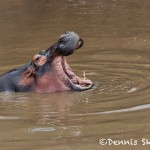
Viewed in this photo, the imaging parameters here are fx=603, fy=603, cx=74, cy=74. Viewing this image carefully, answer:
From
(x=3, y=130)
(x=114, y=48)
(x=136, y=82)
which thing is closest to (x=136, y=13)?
(x=114, y=48)

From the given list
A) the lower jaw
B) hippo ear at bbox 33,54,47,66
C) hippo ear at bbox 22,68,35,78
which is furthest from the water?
Result: hippo ear at bbox 33,54,47,66

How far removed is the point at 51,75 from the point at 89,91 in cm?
45

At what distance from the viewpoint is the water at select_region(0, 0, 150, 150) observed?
4.80 meters

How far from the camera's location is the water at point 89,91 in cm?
480

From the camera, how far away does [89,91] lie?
6531 millimetres

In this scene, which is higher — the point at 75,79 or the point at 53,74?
the point at 53,74

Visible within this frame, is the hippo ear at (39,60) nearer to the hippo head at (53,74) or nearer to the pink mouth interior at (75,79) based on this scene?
the hippo head at (53,74)

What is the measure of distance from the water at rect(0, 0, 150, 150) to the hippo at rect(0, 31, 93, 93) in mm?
122

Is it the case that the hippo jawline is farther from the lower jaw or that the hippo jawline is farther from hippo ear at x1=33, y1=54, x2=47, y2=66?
hippo ear at x1=33, y1=54, x2=47, y2=66

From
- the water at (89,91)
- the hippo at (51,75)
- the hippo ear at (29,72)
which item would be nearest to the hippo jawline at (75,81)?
the hippo at (51,75)

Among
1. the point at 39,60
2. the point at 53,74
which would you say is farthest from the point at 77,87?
the point at 39,60

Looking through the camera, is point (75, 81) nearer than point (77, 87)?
No

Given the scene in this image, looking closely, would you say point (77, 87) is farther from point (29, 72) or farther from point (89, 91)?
point (29, 72)

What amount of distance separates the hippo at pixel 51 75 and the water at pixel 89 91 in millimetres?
122
